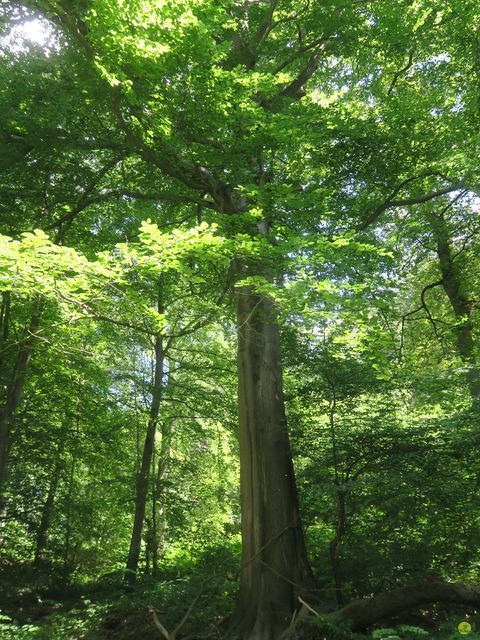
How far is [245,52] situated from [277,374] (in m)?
5.24

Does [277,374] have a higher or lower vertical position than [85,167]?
lower

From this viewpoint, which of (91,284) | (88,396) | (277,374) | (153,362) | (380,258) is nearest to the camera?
(91,284)

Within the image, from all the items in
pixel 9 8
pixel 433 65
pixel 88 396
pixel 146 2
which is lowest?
pixel 88 396

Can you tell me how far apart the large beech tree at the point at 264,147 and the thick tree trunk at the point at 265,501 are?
0.02 metres

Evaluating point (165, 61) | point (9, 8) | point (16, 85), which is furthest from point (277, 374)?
point (9, 8)

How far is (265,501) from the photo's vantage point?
5.65 meters

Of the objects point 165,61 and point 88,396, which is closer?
point 165,61

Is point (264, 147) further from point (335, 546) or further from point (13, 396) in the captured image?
point (13, 396)

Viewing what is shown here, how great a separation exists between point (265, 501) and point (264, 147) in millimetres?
4721

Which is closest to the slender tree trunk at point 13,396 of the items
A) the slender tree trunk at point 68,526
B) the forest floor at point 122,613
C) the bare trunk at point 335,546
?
the slender tree trunk at point 68,526

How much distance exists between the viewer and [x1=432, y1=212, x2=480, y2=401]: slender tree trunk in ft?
25.2

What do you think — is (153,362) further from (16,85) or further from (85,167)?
(16,85)

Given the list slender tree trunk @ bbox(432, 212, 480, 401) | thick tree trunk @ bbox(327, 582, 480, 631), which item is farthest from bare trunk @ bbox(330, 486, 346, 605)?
slender tree trunk @ bbox(432, 212, 480, 401)

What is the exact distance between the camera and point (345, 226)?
7031 mm
